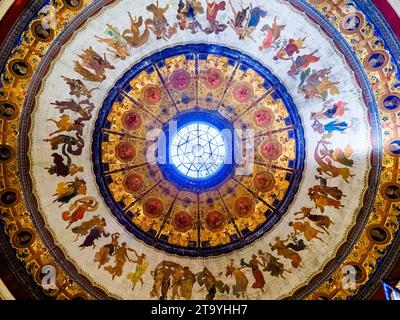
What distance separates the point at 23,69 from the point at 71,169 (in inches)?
130

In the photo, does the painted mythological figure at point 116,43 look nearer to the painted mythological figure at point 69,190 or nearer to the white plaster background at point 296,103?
the white plaster background at point 296,103

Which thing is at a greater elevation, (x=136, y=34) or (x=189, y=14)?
(x=189, y=14)

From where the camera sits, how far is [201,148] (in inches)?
640

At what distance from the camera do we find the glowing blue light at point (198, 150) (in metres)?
16.0

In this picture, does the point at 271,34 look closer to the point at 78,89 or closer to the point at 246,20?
the point at 246,20

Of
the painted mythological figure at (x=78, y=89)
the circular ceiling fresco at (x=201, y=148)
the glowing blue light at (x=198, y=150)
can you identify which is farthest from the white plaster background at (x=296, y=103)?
the glowing blue light at (x=198, y=150)

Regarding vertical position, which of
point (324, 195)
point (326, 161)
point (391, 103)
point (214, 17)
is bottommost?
point (324, 195)

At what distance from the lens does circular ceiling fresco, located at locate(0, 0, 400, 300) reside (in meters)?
12.9

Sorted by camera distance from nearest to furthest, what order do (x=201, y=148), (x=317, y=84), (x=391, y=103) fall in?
(x=391, y=103) → (x=317, y=84) → (x=201, y=148)

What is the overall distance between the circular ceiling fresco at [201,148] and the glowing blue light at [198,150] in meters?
0.05

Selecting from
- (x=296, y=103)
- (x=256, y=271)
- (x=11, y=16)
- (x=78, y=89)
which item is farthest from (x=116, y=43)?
(x=256, y=271)

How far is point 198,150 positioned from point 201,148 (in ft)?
0.38

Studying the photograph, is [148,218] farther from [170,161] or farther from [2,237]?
[2,237]

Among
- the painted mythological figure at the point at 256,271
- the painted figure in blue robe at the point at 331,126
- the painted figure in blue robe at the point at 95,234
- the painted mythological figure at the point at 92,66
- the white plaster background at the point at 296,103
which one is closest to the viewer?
the white plaster background at the point at 296,103
